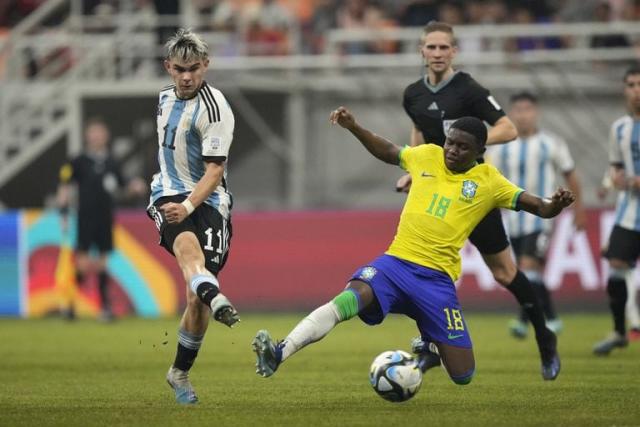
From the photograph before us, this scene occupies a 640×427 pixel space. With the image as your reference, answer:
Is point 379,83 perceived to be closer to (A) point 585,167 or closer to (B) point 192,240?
(A) point 585,167

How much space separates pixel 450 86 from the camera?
968 cm

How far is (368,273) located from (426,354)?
136 centimetres

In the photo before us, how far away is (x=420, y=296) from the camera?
843 cm

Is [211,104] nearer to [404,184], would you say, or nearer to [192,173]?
[192,173]

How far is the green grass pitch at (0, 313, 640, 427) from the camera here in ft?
25.3

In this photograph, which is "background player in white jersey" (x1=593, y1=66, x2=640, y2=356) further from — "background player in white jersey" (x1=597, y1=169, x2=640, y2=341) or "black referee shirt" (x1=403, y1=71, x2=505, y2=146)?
"black referee shirt" (x1=403, y1=71, x2=505, y2=146)

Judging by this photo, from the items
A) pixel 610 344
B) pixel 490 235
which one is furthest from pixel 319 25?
pixel 490 235

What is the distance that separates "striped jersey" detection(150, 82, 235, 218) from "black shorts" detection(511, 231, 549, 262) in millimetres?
6049

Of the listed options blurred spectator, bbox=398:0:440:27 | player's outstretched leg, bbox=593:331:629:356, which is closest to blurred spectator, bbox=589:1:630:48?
blurred spectator, bbox=398:0:440:27

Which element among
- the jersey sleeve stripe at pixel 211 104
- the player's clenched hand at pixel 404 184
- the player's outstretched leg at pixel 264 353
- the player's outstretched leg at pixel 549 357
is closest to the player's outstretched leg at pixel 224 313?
the player's outstretched leg at pixel 264 353

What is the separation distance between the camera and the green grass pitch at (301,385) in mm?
7707

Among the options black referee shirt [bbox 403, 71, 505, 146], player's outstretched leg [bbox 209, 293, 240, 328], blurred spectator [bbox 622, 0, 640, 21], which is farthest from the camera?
blurred spectator [bbox 622, 0, 640, 21]

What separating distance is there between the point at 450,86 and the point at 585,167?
1197cm

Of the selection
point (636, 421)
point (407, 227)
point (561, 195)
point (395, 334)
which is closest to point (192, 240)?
point (407, 227)
